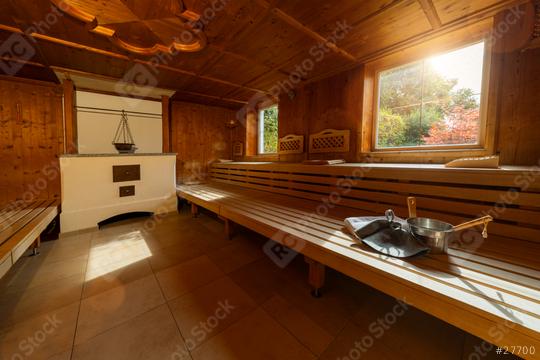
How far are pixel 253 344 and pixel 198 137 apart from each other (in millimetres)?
4548

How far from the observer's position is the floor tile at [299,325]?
3.99 feet

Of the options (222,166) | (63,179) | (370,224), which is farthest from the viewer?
(222,166)

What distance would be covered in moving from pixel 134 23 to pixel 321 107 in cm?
261

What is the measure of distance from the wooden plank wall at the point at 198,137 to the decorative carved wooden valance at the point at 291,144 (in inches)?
72.1

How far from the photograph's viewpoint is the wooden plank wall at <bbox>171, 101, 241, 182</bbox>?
469 cm

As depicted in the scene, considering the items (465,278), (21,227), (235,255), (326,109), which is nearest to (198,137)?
(326,109)

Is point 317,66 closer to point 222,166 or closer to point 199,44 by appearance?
point 199,44

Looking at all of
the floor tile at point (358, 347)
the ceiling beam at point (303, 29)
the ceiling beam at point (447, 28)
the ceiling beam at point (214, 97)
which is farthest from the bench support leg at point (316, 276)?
the ceiling beam at point (214, 97)

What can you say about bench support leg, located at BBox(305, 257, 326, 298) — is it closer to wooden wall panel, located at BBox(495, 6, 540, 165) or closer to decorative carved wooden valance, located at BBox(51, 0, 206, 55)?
wooden wall panel, located at BBox(495, 6, 540, 165)

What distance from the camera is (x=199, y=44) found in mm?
2432

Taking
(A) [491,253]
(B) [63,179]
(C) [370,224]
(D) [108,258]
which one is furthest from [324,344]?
(B) [63,179]

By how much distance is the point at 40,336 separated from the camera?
4.13 ft

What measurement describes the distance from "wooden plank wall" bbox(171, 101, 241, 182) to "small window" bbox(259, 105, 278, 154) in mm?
725

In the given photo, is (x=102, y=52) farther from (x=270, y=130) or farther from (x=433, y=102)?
(x=433, y=102)
